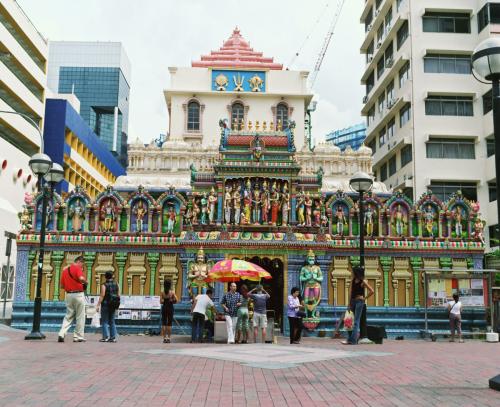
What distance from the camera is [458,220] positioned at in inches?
864

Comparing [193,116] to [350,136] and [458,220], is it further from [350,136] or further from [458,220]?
[350,136]

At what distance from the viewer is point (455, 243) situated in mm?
21594

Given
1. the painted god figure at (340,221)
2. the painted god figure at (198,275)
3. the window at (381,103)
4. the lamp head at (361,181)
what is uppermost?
the window at (381,103)

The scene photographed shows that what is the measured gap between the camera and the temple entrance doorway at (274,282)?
834 inches

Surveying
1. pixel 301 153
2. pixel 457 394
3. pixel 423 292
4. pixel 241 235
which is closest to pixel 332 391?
pixel 457 394

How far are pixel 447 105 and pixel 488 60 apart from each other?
3174cm

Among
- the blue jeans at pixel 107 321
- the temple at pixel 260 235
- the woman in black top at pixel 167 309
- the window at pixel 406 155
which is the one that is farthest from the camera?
the window at pixel 406 155

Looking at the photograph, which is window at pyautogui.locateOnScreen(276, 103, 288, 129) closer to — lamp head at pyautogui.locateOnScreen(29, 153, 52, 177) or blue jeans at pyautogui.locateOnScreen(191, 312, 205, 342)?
lamp head at pyautogui.locateOnScreen(29, 153, 52, 177)

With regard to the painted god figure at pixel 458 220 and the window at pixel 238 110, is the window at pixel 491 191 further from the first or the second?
the painted god figure at pixel 458 220

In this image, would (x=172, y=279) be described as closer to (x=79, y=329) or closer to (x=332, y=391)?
(x=79, y=329)

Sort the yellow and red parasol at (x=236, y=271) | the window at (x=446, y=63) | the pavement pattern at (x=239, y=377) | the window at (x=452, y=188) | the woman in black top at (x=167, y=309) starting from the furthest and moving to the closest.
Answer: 1. the window at (x=446, y=63)
2. the window at (x=452, y=188)
3. the yellow and red parasol at (x=236, y=271)
4. the woman in black top at (x=167, y=309)
5. the pavement pattern at (x=239, y=377)

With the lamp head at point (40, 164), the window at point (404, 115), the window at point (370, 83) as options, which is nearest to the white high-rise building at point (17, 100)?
the lamp head at point (40, 164)

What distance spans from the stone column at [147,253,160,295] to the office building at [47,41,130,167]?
113479 mm

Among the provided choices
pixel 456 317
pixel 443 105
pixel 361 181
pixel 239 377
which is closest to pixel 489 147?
pixel 443 105
